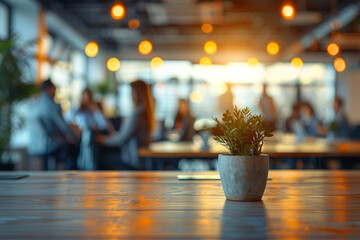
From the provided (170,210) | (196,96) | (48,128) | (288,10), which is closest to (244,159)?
(170,210)

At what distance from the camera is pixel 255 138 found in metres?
1.12

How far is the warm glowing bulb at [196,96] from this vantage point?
48.4ft

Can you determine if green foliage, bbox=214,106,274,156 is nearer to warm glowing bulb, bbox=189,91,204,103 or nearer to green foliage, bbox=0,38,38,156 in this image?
green foliage, bbox=0,38,38,156

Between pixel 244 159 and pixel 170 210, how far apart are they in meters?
0.25

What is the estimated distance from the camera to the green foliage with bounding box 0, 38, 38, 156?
15.4ft

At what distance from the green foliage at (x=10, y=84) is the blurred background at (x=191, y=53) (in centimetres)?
197

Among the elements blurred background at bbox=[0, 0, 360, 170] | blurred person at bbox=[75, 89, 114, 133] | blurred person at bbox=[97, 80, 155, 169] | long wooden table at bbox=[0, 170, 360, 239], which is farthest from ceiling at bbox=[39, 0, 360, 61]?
long wooden table at bbox=[0, 170, 360, 239]

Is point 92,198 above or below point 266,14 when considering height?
below

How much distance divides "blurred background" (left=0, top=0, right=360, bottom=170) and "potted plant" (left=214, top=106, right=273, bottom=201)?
551 cm

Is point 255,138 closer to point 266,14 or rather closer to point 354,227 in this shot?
point 354,227

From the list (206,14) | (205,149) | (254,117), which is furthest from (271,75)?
(254,117)

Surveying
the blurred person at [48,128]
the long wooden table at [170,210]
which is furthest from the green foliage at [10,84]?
the long wooden table at [170,210]

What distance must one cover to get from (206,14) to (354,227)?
31.0 ft

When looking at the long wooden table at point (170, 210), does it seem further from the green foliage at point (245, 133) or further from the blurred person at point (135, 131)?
the blurred person at point (135, 131)
